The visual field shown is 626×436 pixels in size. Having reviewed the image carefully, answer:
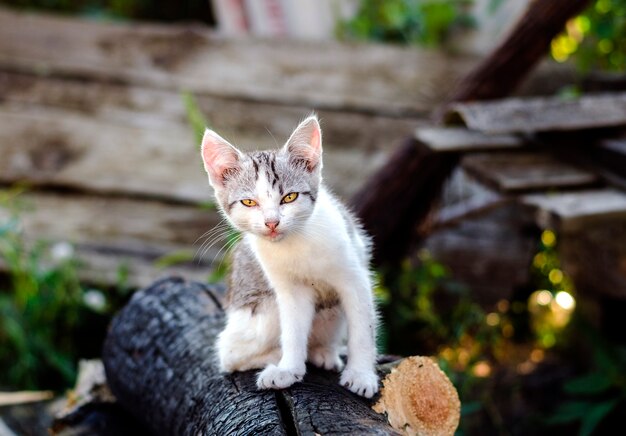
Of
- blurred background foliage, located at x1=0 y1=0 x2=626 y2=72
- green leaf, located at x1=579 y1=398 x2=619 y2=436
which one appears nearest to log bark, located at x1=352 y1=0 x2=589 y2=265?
blurred background foliage, located at x1=0 y1=0 x2=626 y2=72

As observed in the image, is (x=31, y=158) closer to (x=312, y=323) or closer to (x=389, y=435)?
(x=312, y=323)

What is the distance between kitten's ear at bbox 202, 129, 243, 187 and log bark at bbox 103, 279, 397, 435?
61 centimetres

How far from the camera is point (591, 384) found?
143 inches

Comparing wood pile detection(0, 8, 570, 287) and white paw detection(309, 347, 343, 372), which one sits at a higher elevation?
wood pile detection(0, 8, 570, 287)

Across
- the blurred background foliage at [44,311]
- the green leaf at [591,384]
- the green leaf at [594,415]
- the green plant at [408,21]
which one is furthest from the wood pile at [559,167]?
the blurred background foliage at [44,311]

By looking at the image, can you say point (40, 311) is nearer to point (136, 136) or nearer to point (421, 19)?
→ point (136, 136)

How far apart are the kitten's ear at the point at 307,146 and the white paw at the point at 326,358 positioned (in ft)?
1.85

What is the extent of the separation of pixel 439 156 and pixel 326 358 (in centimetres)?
151

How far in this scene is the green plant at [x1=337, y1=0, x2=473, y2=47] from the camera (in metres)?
5.42

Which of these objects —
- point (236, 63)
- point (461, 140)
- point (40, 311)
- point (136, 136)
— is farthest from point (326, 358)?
point (236, 63)

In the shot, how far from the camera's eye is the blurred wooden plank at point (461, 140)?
3.29 metres

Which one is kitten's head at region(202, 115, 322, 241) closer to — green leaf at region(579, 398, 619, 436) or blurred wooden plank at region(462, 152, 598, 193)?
blurred wooden plank at region(462, 152, 598, 193)

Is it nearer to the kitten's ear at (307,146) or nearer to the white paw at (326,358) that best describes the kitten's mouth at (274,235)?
the kitten's ear at (307,146)

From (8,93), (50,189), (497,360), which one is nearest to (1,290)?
(50,189)
